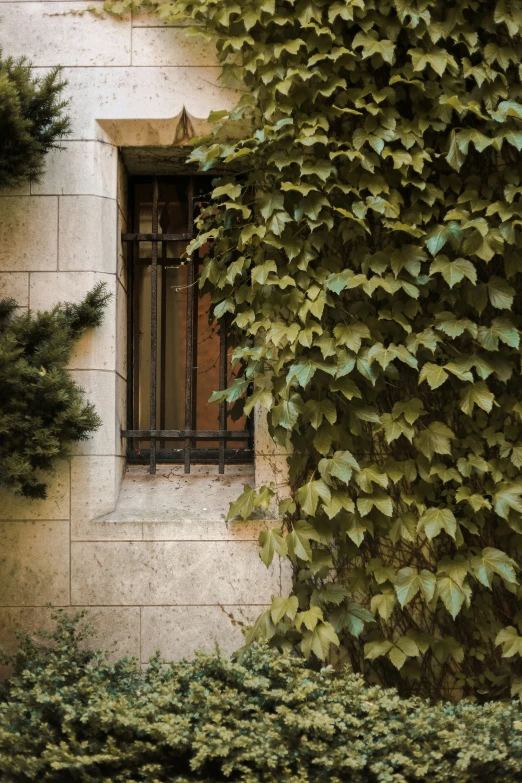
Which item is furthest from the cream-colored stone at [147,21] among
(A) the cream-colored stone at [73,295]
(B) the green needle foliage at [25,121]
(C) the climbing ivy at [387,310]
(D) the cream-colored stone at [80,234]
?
(A) the cream-colored stone at [73,295]

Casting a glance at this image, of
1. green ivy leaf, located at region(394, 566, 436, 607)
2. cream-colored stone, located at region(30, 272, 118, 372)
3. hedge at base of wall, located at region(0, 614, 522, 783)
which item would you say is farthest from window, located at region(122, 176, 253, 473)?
hedge at base of wall, located at region(0, 614, 522, 783)

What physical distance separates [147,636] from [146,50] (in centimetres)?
294

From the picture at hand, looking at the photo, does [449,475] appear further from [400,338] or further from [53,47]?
[53,47]

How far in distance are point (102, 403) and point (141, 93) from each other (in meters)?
1.58

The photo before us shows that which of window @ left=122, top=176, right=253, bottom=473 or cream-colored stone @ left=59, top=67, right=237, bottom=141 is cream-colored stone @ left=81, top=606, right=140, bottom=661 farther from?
cream-colored stone @ left=59, top=67, right=237, bottom=141

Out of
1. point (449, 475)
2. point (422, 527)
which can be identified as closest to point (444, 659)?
point (422, 527)

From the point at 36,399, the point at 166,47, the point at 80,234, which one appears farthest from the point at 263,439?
the point at 166,47

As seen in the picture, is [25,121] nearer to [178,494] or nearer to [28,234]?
[28,234]

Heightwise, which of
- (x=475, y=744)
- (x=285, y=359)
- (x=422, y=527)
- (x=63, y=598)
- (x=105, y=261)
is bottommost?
(x=475, y=744)

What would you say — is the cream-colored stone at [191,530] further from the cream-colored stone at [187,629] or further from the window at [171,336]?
the window at [171,336]

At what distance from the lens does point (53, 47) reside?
386 cm

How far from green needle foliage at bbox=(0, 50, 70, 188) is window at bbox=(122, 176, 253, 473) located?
2.31ft

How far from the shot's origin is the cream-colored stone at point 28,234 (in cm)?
385

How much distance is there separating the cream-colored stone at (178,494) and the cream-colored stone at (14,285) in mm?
1097
